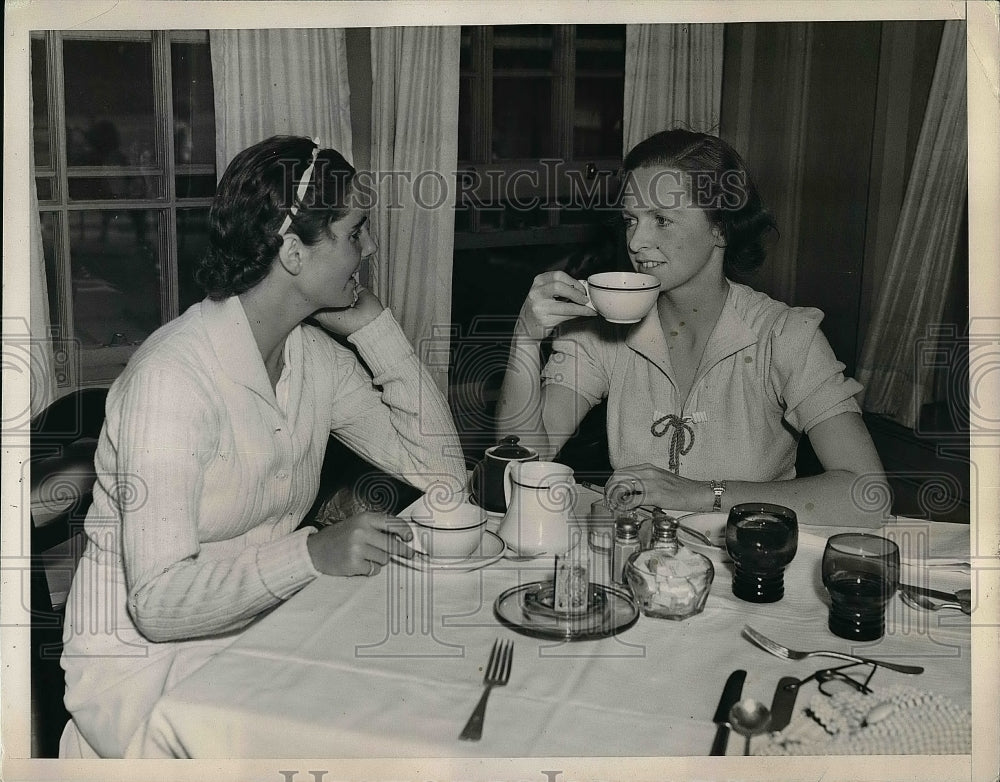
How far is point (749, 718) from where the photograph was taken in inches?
31.6

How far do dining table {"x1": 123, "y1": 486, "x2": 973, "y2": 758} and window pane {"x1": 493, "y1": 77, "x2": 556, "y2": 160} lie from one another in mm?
3097

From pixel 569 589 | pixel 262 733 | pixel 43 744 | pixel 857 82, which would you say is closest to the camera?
pixel 262 733

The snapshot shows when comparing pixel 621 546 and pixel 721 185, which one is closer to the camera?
pixel 621 546

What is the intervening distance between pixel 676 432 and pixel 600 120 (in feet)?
5.38

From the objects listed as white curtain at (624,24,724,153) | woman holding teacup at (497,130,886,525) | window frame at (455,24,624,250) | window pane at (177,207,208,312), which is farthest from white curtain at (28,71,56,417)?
white curtain at (624,24,724,153)

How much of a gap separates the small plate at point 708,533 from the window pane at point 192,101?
3.15ft

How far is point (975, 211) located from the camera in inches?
44.8

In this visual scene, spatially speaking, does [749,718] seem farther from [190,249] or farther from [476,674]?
[190,249]

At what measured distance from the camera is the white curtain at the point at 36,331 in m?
1.16

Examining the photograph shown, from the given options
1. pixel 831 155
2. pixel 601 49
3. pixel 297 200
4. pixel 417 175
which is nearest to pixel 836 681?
pixel 297 200

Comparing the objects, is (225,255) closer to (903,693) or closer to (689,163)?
(689,163)

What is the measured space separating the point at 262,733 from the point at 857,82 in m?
1.82

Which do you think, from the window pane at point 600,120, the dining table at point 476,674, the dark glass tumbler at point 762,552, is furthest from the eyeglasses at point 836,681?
the window pane at point 600,120

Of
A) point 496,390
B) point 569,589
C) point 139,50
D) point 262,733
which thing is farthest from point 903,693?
point 139,50
